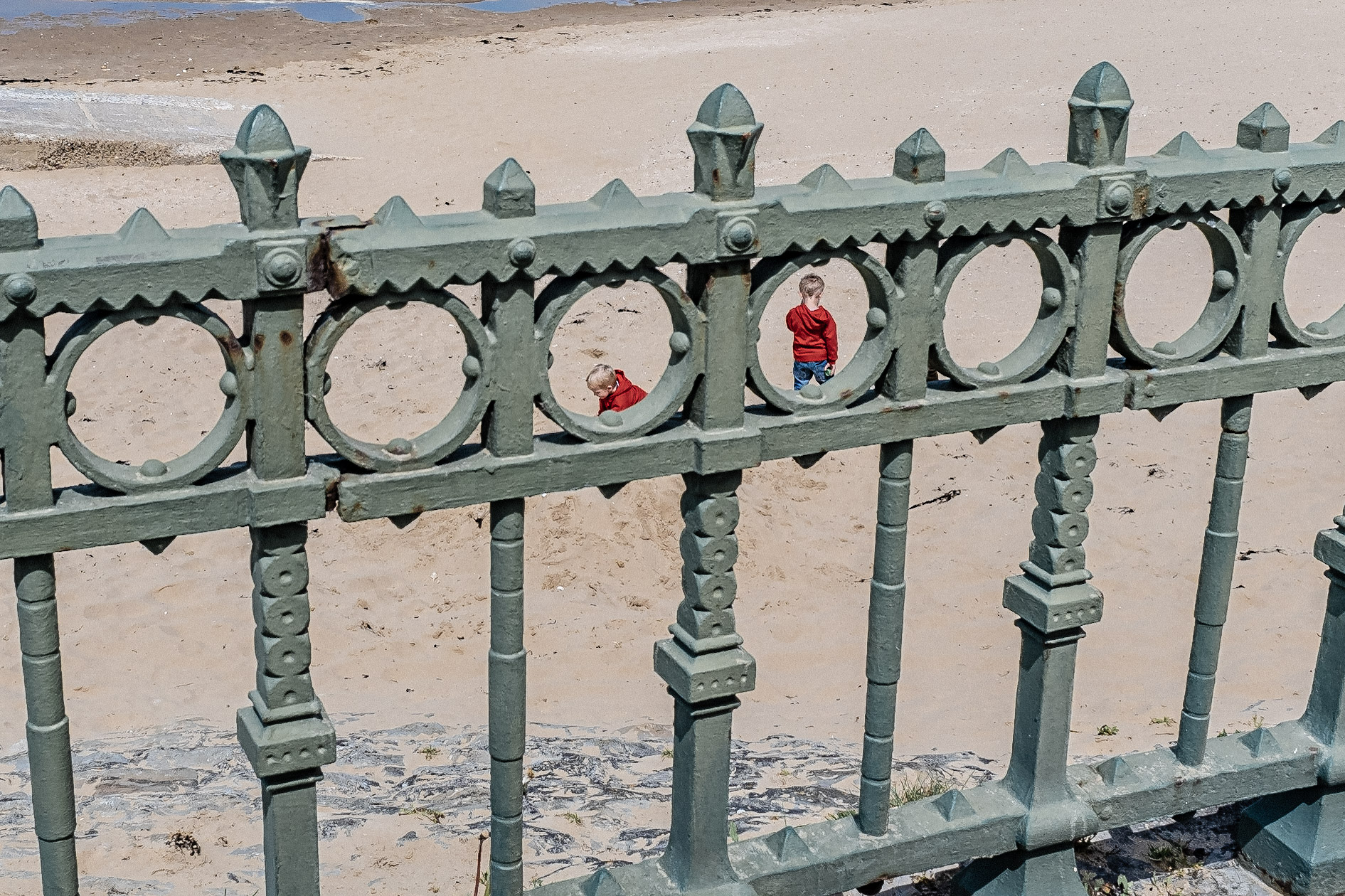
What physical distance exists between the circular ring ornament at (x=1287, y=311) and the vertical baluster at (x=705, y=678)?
1.56 m

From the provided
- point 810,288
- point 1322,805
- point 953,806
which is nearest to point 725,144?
point 953,806

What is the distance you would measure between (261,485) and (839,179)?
56.0 inches

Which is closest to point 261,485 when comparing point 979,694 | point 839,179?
point 839,179

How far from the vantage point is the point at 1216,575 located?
4.57 m

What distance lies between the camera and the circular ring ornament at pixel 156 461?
317 cm

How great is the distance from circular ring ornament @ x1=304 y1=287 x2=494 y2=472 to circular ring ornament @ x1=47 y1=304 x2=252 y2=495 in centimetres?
14

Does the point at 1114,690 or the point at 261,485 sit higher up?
the point at 261,485

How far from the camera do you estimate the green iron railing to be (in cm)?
326

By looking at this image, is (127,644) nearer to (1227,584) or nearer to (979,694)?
(979,694)

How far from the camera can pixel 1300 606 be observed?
810 centimetres

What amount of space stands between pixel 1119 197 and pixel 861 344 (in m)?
0.71

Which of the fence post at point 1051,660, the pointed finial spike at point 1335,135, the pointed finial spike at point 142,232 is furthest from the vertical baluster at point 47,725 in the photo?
the pointed finial spike at point 1335,135

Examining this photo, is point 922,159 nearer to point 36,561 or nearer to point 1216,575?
point 1216,575

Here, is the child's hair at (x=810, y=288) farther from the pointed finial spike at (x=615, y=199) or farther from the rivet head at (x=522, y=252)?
the rivet head at (x=522, y=252)
